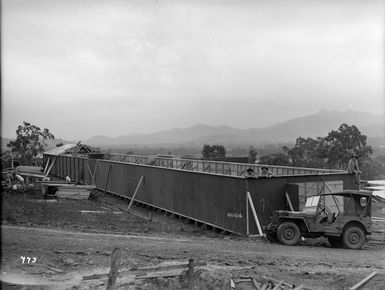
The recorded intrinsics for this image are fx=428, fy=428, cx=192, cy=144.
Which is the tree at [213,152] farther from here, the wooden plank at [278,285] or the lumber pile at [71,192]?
the wooden plank at [278,285]

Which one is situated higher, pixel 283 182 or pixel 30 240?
pixel 283 182

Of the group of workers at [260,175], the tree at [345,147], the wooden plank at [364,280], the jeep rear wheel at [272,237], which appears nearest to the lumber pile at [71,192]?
the group of workers at [260,175]

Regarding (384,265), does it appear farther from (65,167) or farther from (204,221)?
(65,167)

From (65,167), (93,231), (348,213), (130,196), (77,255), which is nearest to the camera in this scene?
(77,255)

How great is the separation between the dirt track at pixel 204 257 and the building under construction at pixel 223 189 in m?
2.16

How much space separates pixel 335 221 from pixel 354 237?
95 centimetres

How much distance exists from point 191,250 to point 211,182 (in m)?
7.32

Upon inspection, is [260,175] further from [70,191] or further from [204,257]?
[70,191]

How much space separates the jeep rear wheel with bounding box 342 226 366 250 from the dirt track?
41cm

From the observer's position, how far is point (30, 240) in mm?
14727

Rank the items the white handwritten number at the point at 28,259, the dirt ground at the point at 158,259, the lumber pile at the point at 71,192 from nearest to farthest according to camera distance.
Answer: the dirt ground at the point at 158,259
the white handwritten number at the point at 28,259
the lumber pile at the point at 71,192

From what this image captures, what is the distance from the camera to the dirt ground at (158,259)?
10.7m

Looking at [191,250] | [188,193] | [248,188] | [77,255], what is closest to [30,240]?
[77,255]

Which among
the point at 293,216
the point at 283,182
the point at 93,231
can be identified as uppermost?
the point at 283,182
